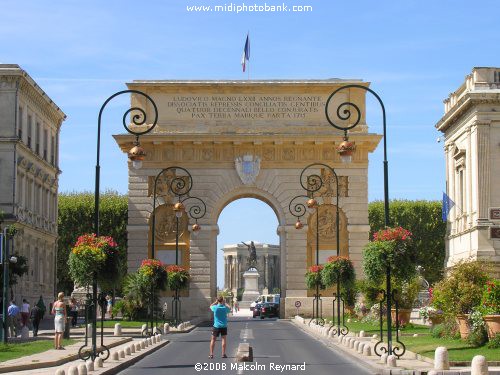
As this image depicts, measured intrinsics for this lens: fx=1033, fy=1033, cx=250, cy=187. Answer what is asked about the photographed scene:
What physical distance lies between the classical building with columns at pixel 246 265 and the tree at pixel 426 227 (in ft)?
271

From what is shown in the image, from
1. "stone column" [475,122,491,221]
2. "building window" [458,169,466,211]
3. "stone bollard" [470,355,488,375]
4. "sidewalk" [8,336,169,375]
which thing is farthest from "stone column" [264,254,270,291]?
"stone bollard" [470,355,488,375]

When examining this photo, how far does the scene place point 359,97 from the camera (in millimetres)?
67375

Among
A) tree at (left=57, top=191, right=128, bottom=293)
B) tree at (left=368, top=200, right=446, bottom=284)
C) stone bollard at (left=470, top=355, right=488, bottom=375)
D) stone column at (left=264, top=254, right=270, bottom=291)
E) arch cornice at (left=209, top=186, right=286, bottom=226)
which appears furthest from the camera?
stone column at (left=264, top=254, right=270, bottom=291)

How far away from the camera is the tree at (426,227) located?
84188 mm

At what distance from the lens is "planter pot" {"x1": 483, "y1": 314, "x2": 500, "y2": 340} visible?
2886 cm

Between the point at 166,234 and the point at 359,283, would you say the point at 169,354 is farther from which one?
the point at 166,234

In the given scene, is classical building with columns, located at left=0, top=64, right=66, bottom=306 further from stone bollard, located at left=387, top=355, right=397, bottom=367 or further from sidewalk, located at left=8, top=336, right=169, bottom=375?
stone bollard, located at left=387, top=355, right=397, bottom=367

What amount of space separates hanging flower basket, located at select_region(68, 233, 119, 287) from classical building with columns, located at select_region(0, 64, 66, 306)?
28.5 metres

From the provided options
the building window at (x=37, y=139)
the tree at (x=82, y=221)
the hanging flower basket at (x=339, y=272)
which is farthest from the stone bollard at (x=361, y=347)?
the tree at (x=82, y=221)

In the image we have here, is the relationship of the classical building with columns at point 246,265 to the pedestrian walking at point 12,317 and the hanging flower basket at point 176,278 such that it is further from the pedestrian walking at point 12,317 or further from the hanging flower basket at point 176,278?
the pedestrian walking at point 12,317

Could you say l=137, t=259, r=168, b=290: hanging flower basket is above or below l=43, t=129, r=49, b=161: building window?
below

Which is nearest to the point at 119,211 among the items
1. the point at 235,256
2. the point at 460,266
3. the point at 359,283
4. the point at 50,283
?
the point at 50,283

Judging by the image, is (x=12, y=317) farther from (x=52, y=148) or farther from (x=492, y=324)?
(x=52, y=148)

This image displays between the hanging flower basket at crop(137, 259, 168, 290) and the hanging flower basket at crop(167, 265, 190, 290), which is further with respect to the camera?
the hanging flower basket at crop(167, 265, 190, 290)
